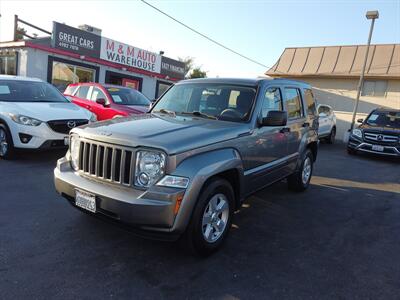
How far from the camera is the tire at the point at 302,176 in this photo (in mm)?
6102

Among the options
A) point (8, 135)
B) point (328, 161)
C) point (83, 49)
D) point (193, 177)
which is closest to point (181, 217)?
point (193, 177)

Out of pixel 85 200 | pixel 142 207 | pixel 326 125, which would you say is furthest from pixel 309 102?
pixel 326 125

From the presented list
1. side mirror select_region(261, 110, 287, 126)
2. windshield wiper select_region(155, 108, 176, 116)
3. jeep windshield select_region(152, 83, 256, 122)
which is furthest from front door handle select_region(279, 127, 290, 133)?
windshield wiper select_region(155, 108, 176, 116)

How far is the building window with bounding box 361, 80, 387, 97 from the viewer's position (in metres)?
20.2

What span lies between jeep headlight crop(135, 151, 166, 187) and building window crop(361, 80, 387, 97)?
2056cm

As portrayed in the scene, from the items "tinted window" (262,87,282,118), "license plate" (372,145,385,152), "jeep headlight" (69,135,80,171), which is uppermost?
"tinted window" (262,87,282,118)

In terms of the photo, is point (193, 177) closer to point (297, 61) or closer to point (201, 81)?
point (201, 81)

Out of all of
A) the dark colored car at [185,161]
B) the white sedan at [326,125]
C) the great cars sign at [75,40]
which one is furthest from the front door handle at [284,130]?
the great cars sign at [75,40]

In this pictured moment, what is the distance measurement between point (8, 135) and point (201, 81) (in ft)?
14.2

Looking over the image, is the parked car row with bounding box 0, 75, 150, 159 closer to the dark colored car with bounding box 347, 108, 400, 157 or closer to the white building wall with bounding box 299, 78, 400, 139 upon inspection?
the dark colored car with bounding box 347, 108, 400, 157

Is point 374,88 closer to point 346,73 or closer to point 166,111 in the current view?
point 346,73

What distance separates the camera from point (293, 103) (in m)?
5.52

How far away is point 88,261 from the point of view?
3338 mm

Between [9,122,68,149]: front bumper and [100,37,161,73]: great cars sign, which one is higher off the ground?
[100,37,161,73]: great cars sign
